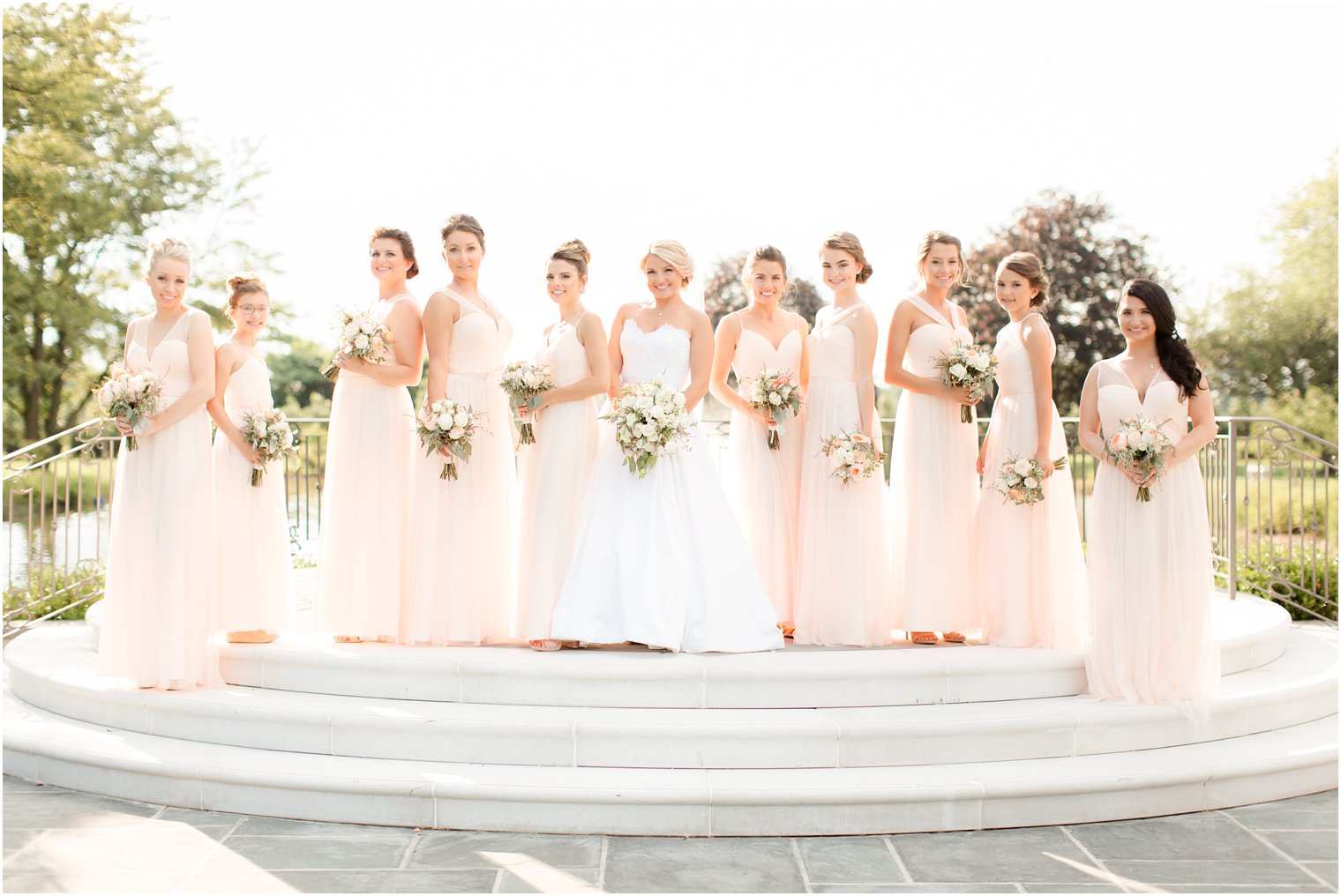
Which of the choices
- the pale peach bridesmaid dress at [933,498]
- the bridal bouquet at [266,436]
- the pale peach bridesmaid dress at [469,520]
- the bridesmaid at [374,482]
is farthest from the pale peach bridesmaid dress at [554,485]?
the pale peach bridesmaid dress at [933,498]

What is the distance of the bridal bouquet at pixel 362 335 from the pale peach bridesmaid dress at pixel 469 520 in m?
0.44

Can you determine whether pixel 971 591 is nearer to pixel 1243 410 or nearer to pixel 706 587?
pixel 706 587

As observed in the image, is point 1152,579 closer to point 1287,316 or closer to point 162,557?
point 162,557

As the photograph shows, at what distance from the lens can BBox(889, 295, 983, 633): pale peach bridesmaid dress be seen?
7.66 meters

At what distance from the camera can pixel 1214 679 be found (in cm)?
687

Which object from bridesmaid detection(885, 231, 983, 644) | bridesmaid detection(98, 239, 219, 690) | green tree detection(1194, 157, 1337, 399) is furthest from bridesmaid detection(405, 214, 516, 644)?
green tree detection(1194, 157, 1337, 399)

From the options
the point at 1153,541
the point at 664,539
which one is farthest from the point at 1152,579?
the point at 664,539

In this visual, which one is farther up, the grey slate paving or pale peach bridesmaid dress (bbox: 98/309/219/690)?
pale peach bridesmaid dress (bbox: 98/309/219/690)

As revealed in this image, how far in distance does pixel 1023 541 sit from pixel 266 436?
4.99m

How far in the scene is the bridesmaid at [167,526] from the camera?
7113 mm

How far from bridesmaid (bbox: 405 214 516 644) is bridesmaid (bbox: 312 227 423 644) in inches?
5.5

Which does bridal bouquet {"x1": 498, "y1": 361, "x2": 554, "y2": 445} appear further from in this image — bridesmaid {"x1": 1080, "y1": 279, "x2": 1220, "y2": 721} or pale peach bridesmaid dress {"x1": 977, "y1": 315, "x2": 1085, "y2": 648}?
bridesmaid {"x1": 1080, "y1": 279, "x2": 1220, "y2": 721}

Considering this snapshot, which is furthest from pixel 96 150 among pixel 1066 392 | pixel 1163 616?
pixel 1163 616

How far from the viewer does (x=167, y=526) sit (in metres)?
7.15
